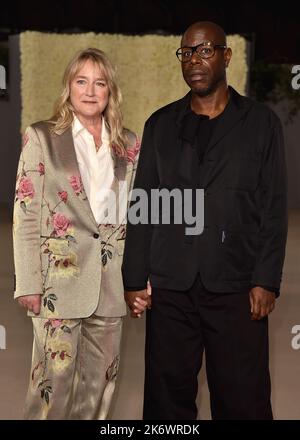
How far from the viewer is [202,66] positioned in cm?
252

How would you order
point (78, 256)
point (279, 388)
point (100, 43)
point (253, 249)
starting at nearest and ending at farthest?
point (253, 249), point (78, 256), point (279, 388), point (100, 43)

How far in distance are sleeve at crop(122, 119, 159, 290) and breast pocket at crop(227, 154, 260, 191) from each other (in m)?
0.25

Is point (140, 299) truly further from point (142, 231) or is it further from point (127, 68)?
point (127, 68)

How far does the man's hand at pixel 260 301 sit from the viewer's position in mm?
2547

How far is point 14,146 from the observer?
10.5 m

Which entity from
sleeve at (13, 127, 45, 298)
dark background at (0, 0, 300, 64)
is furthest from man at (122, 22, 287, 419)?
dark background at (0, 0, 300, 64)

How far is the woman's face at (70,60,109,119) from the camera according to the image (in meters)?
2.77

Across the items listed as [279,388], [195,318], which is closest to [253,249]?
[195,318]

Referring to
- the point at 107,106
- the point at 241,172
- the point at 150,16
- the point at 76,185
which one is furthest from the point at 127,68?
the point at 241,172

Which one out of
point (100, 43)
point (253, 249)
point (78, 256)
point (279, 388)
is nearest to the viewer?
point (253, 249)

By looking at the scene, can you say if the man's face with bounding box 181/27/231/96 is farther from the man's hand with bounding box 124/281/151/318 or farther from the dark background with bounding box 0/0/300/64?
the dark background with bounding box 0/0/300/64

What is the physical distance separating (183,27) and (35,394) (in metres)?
7.69

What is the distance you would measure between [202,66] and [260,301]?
72cm
